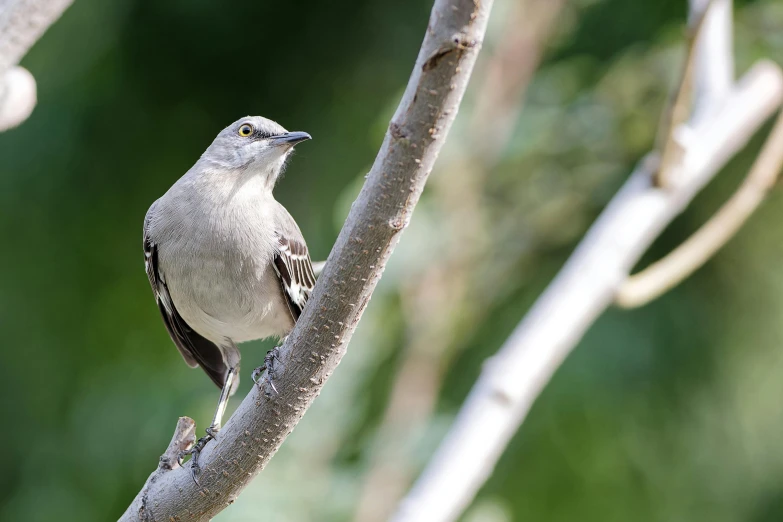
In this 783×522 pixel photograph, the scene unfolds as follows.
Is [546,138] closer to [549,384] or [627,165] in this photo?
[627,165]

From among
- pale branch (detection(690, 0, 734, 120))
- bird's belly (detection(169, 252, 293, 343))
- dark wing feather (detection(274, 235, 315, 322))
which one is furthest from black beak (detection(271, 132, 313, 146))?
pale branch (detection(690, 0, 734, 120))

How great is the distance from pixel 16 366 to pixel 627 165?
3821 millimetres

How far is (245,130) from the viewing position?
11.1 feet

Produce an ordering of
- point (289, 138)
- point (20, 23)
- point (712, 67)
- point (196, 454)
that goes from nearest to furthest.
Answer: point (20, 23) → point (196, 454) → point (289, 138) → point (712, 67)

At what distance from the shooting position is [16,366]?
504cm

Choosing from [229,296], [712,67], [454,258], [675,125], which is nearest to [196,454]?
[229,296]

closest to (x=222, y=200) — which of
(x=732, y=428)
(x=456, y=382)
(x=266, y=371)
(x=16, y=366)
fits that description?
(x=266, y=371)

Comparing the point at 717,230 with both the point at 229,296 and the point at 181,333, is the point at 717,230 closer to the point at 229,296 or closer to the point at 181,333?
the point at 229,296

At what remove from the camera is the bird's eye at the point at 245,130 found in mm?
3383

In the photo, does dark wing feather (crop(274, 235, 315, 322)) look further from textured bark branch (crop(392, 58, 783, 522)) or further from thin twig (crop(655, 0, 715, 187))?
thin twig (crop(655, 0, 715, 187))

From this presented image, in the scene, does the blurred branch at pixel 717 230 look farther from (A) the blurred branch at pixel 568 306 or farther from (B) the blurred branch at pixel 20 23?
(B) the blurred branch at pixel 20 23

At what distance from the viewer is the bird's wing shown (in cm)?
322

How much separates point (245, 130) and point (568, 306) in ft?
4.80

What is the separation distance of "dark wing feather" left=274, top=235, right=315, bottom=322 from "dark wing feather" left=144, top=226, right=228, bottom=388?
0.49 metres
